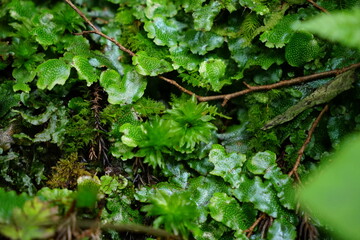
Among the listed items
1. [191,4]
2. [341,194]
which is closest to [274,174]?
[341,194]

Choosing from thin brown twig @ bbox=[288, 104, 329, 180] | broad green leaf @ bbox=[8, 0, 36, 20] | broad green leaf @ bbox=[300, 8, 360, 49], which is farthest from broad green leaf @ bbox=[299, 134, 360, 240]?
broad green leaf @ bbox=[8, 0, 36, 20]

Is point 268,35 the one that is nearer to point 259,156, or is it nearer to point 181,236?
point 259,156

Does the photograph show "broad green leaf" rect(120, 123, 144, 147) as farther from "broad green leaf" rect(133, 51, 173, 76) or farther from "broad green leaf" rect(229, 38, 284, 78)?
"broad green leaf" rect(229, 38, 284, 78)

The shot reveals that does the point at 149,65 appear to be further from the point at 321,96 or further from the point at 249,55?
the point at 321,96

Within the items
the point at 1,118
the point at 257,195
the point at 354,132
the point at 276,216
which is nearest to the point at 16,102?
the point at 1,118

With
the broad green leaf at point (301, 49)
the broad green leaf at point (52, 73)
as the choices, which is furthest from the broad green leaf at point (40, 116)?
the broad green leaf at point (301, 49)

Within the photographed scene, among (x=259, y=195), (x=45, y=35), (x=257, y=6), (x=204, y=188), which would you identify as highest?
(x=257, y=6)
